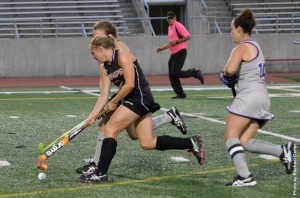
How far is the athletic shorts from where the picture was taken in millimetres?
9266

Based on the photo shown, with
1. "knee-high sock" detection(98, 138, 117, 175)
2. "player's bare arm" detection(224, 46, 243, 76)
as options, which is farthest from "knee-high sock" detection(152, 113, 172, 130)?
"player's bare arm" detection(224, 46, 243, 76)

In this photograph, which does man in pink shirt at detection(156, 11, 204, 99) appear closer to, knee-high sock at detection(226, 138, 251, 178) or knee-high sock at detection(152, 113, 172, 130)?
knee-high sock at detection(152, 113, 172, 130)

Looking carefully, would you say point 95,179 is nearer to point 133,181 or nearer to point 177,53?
point 133,181

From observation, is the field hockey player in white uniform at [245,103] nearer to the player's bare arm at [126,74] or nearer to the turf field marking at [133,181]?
the turf field marking at [133,181]

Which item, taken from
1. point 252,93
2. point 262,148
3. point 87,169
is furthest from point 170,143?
point 252,93

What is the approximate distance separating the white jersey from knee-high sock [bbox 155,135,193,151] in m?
1.07

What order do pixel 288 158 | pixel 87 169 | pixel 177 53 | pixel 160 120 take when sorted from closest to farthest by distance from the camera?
pixel 288 158
pixel 87 169
pixel 160 120
pixel 177 53

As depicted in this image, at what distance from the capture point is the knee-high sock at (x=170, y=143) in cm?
955

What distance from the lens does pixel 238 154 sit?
8.58 metres

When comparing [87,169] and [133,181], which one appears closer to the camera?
[133,181]


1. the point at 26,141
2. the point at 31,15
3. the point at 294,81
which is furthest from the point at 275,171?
the point at 31,15

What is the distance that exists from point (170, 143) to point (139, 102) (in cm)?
62

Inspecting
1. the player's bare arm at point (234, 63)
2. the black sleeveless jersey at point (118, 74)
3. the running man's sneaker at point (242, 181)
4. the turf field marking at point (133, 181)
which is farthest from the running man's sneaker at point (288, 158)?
the black sleeveless jersey at point (118, 74)

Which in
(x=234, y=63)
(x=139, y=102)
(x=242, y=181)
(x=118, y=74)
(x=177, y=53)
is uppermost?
(x=234, y=63)
